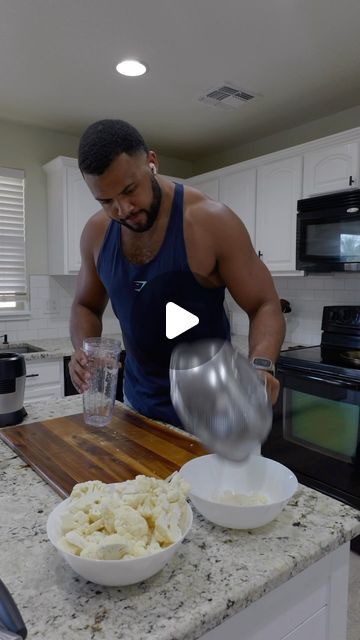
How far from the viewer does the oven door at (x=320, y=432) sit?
203cm

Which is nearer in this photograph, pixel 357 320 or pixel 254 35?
pixel 254 35

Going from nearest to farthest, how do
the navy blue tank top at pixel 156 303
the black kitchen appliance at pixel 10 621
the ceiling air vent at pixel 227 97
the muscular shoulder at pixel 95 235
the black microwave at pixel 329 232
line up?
1. the black kitchen appliance at pixel 10 621
2. the navy blue tank top at pixel 156 303
3. the muscular shoulder at pixel 95 235
4. the black microwave at pixel 329 232
5. the ceiling air vent at pixel 227 97

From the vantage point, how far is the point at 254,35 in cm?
189

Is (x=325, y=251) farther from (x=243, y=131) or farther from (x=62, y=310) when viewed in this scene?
(x=62, y=310)

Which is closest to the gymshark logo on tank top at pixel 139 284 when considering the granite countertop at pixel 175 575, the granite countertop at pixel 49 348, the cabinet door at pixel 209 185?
the granite countertop at pixel 175 575

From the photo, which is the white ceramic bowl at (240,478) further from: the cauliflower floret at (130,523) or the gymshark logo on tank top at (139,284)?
the gymshark logo on tank top at (139,284)

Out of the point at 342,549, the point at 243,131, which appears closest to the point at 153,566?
the point at 342,549

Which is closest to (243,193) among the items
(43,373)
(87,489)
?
(43,373)

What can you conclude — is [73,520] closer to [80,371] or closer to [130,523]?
[130,523]

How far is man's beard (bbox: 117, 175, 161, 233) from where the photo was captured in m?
1.18

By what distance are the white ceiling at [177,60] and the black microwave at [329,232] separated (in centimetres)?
61

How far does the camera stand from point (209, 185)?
324cm

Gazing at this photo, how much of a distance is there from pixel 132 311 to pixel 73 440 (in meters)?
0.40

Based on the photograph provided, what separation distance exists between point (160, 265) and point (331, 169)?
1618 millimetres
